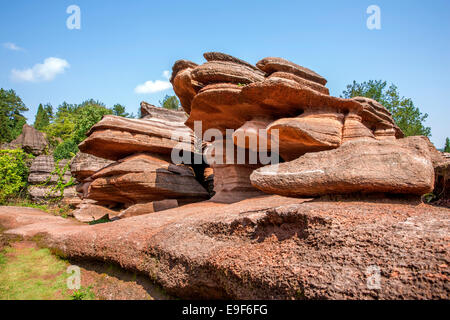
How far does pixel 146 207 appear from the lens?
8.10 meters

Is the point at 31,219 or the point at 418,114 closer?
the point at 31,219

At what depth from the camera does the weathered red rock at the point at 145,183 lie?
813cm

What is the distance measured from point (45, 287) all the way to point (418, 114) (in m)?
21.8

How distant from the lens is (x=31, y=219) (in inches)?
301

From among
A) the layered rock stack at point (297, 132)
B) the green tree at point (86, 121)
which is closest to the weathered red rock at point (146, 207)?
the layered rock stack at point (297, 132)

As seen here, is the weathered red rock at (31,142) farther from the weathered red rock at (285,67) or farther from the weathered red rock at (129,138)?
the weathered red rock at (285,67)

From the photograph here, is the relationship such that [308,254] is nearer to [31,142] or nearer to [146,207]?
[146,207]

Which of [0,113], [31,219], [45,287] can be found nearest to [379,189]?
[45,287]

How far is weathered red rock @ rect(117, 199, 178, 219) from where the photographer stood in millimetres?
7895

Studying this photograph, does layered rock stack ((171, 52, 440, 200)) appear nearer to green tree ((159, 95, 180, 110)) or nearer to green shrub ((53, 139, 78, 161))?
green shrub ((53, 139, 78, 161))

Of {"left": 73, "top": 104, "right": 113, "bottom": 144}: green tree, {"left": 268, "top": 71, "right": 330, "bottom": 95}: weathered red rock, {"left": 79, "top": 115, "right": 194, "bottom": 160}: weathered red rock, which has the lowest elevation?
{"left": 79, "top": 115, "right": 194, "bottom": 160}: weathered red rock

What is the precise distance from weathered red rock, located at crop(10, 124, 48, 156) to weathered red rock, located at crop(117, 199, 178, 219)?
59.0 ft

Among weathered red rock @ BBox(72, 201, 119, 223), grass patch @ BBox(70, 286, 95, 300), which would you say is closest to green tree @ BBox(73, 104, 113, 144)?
weathered red rock @ BBox(72, 201, 119, 223)
